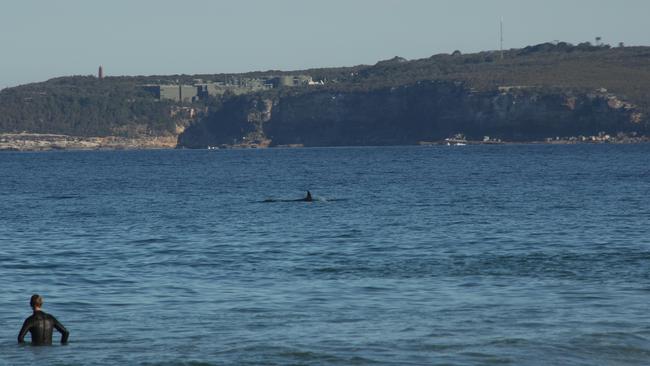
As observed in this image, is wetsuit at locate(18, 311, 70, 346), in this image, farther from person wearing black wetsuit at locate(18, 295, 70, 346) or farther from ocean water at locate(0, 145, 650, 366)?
A: ocean water at locate(0, 145, 650, 366)

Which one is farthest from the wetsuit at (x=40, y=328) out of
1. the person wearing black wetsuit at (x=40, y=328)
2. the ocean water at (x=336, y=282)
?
the ocean water at (x=336, y=282)

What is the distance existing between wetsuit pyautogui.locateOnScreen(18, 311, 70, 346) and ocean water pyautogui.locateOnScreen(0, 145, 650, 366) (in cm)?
21

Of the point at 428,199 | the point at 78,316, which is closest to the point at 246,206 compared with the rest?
the point at 428,199

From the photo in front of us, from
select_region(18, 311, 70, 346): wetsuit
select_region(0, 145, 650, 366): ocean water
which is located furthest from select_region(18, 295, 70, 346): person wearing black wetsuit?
select_region(0, 145, 650, 366): ocean water

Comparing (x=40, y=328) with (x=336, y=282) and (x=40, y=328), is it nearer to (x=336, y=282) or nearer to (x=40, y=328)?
(x=40, y=328)

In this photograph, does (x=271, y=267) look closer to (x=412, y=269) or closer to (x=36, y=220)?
(x=412, y=269)

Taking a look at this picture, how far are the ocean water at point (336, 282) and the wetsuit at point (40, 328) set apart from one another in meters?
0.21

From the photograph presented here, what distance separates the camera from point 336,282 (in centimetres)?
2994

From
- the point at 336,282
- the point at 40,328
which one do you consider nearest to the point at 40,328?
the point at 40,328

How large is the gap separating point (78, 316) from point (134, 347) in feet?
12.7

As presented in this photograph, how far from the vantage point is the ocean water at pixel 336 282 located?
851 inches

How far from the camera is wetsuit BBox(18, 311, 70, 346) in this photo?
2145 cm

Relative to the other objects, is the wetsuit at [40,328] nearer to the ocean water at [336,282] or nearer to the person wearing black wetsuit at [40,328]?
the person wearing black wetsuit at [40,328]

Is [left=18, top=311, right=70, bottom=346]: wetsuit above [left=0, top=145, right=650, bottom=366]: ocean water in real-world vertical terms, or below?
above
